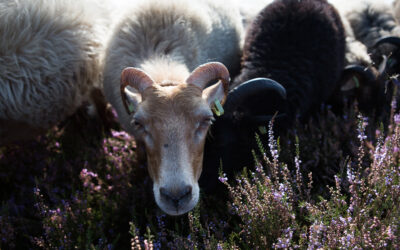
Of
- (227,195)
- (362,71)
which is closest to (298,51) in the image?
(362,71)

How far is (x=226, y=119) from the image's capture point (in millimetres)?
4043

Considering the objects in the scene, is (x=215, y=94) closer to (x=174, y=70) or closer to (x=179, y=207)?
(x=174, y=70)

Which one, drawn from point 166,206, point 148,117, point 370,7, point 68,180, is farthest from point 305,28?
point 68,180

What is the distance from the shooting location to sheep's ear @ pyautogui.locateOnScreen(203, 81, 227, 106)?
3533 millimetres

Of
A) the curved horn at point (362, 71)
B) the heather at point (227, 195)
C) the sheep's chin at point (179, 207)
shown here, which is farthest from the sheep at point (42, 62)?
the curved horn at point (362, 71)

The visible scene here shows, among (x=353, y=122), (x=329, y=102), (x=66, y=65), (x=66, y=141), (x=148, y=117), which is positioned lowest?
(x=66, y=141)

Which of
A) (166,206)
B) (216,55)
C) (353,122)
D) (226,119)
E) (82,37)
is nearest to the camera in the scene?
(166,206)

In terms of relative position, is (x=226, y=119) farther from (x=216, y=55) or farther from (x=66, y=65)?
(x=66, y=65)

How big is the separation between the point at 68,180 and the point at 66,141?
94 cm

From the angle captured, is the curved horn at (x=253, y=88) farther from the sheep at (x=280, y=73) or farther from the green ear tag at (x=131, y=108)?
the green ear tag at (x=131, y=108)

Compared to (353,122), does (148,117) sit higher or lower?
higher

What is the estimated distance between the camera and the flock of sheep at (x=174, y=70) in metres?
3.21

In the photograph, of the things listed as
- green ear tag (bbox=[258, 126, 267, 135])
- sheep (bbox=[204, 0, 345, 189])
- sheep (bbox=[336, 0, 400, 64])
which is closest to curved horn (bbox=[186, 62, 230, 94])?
sheep (bbox=[204, 0, 345, 189])

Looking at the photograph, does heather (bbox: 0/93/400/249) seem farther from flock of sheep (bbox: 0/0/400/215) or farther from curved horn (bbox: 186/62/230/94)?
curved horn (bbox: 186/62/230/94)
